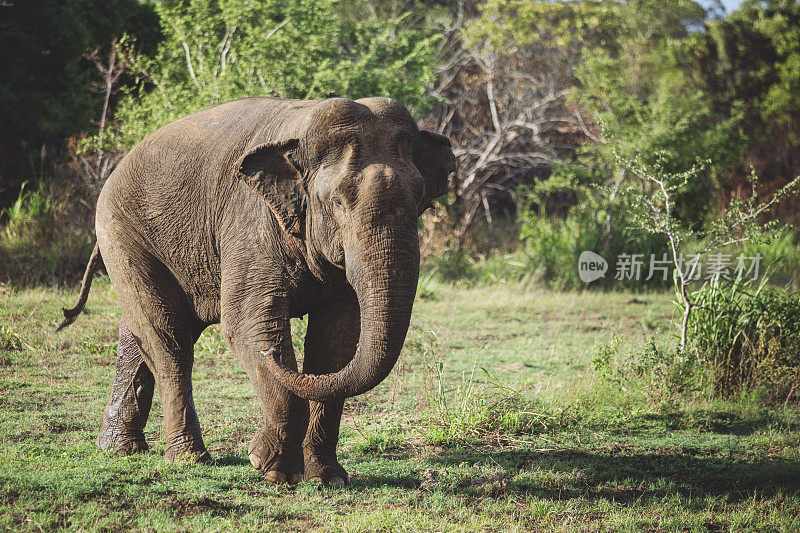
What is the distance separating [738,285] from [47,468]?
6715 mm

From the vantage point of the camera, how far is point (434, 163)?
5191 millimetres

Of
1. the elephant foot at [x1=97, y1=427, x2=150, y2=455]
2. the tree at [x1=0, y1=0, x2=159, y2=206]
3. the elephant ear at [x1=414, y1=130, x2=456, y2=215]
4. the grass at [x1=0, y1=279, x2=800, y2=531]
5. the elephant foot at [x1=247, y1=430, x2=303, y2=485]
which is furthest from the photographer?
the tree at [x1=0, y1=0, x2=159, y2=206]

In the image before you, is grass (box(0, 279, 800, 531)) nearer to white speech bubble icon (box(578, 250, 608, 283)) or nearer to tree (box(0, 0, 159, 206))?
white speech bubble icon (box(578, 250, 608, 283))

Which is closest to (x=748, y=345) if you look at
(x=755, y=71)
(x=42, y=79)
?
(x=42, y=79)

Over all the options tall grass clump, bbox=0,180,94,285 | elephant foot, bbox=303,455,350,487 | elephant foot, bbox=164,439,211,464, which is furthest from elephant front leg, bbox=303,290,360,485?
tall grass clump, bbox=0,180,94,285

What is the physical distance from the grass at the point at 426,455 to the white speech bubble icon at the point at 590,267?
216 inches

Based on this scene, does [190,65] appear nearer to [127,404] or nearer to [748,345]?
[127,404]

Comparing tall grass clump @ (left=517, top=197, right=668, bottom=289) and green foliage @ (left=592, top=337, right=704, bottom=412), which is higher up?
tall grass clump @ (left=517, top=197, right=668, bottom=289)

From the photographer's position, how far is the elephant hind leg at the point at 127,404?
5973 mm

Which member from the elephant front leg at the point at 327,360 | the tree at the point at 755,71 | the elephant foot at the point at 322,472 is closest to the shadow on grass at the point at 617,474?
the elephant foot at the point at 322,472

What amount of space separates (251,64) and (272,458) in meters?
8.90

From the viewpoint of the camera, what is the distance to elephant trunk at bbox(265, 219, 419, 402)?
4.33 m

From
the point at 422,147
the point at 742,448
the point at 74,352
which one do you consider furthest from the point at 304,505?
the point at 74,352

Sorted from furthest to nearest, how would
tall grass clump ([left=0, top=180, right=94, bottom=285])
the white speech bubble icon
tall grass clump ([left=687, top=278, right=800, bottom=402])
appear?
the white speech bubble icon, tall grass clump ([left=0, top=180, right=94, bottom=285]), tall grass clump ([left=687, top=278, right=800, bottom=402])
